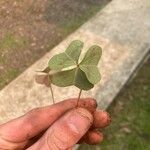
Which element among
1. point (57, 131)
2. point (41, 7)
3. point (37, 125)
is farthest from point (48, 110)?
point (41, 7)

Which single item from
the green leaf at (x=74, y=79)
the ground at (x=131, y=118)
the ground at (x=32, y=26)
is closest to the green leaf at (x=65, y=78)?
the green leaf at (x=74, y=79)

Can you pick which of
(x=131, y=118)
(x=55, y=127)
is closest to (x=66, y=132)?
(x=55, y=127)

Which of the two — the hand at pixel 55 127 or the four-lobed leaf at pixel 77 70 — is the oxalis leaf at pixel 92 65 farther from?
the hand at pixel 55 127

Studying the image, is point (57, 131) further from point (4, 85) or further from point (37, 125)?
point (4, 85)

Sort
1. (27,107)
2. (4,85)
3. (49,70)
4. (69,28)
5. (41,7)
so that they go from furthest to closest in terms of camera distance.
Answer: (41,7) < (69,28) < (4,85) < (27,107) < (49,70)

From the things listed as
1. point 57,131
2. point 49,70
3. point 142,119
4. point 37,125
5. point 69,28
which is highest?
point 49,70

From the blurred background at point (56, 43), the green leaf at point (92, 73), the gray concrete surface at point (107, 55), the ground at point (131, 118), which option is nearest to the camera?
the green leaf at point (92, 73)

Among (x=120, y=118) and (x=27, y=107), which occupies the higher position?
(x=27, y=107)
